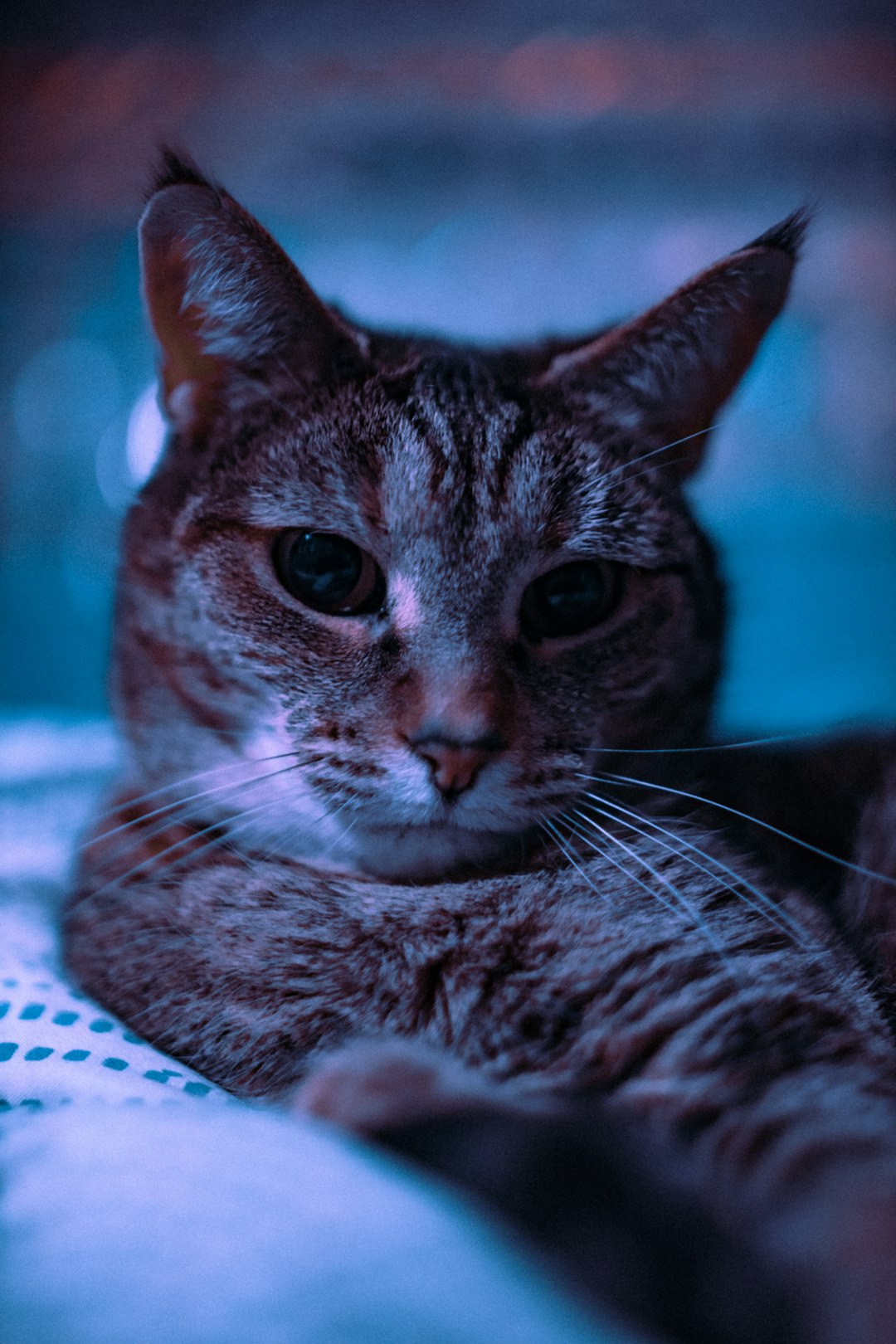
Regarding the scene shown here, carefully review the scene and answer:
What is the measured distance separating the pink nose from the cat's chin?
65 mm

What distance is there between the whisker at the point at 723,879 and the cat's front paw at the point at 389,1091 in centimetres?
28

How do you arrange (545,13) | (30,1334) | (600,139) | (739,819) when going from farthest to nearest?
(600,139) < (545,13) < (739,819) < (30,1334)

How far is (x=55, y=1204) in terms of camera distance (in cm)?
52

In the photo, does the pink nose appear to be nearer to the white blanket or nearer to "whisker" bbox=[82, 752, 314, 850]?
"whisker" bbox=[82, 752, 314, 850]

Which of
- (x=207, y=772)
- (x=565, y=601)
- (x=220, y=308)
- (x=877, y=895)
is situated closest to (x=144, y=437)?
(x=220, y=308)

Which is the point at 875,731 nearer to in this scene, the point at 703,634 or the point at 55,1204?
the point at 703,634

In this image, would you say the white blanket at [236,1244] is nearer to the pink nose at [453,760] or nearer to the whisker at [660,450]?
the pink nose at [453,760]

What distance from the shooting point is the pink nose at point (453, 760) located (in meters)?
0.74

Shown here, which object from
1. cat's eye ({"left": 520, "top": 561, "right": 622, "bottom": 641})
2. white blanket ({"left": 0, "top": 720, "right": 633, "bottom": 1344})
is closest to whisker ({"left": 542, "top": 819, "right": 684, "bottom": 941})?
cat's eye ({"left": 520, "top": 561, "right": 622, "bottom": 641})

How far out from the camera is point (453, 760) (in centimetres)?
74

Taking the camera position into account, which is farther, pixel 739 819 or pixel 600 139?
pixel 600 139

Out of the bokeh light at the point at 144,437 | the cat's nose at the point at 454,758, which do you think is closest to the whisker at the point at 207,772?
the cat's nose at the point at 454,758

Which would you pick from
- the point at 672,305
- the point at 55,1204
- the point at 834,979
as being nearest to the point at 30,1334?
the point at 55,1204

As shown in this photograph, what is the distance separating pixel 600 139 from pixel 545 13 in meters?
0.23
